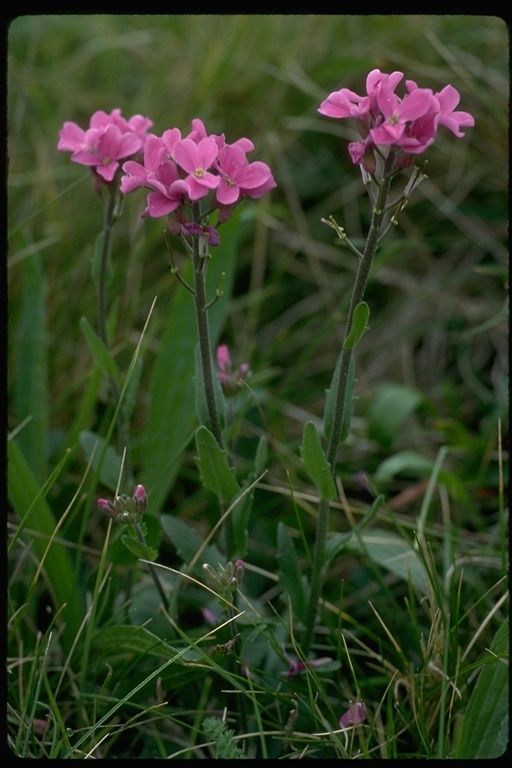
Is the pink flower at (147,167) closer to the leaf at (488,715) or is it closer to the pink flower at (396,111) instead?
the pink flower at (396,111)

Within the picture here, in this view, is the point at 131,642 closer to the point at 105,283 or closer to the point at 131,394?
the point at 131,394

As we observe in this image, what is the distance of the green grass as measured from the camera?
1.75 m

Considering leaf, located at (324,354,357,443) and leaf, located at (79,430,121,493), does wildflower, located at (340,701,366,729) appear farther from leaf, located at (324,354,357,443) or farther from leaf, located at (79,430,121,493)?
leaf, located at (79,430,121,493)

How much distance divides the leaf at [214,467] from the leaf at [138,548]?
0.18 meters

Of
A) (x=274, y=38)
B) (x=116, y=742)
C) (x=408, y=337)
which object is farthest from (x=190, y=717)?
(x=274, y=38)

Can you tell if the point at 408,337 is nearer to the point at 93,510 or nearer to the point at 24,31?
the point at 93,510

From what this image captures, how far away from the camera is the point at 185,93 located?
139 inches

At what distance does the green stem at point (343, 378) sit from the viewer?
148 cm

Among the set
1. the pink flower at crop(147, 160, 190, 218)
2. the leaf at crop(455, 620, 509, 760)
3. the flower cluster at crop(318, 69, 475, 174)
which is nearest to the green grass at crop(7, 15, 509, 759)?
the leaf at crop(455, 620, 509, 760)

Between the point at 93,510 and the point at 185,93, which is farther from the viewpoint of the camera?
the point at 185,93

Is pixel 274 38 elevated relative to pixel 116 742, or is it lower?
elevated

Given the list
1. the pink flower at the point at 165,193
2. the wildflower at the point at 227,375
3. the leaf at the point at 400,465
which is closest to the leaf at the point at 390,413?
the leaf at the point at 400,465

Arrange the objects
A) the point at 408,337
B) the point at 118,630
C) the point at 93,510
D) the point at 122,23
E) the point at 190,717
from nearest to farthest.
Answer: the point at 118,630, the point at 190,717, the point at 93,510, the point at 408,337, the point at 122,23

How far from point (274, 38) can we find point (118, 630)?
9.70 feet
